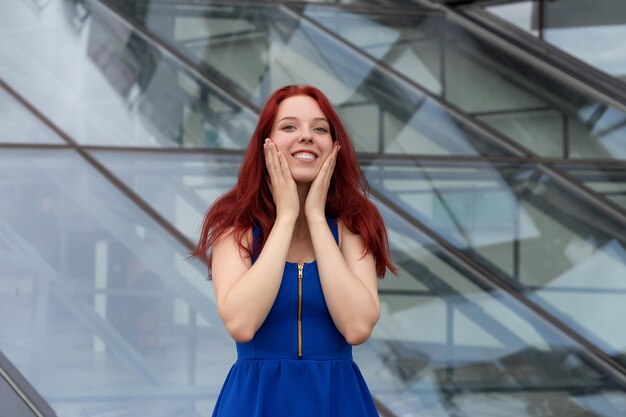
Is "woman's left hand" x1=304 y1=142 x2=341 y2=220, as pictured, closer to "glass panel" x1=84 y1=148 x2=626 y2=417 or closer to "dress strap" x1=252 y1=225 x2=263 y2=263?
"dress strap" x1=252 y1=225 x2=263 y2=263

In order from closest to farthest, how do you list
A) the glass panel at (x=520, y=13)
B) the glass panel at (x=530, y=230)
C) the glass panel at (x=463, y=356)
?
the glass panel at (x=463, y=356), the glass panel at (x=530, y=230), the glass panel at (x=520, y=13)

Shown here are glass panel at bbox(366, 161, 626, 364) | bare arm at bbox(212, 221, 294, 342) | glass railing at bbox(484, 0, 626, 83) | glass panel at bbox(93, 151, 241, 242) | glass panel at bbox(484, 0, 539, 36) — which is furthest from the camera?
glass panel at bbox(484, 0, 539, 36)

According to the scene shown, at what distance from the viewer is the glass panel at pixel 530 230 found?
5.55 metres

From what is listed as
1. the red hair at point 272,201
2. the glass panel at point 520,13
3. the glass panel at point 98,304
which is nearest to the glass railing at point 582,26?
the glass panel at point 520,13

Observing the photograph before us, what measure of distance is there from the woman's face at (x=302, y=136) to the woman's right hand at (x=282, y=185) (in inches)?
1.2

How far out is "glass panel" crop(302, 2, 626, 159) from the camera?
710 cm

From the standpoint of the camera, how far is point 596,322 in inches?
212

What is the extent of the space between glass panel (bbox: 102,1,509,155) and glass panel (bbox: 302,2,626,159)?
0.11m

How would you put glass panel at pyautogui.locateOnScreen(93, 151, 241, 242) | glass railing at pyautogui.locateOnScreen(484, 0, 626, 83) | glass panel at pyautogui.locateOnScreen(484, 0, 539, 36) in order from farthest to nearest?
glass panel at pyautogui.locateOnScreen(484, 0, 539, 36) < glass railing at pyautogui.locateOnScreen(484, 0, 626, 83) < glass panel at pyautogui.locateOnScreen(93, 151, 241, 242)

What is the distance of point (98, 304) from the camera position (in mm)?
5074

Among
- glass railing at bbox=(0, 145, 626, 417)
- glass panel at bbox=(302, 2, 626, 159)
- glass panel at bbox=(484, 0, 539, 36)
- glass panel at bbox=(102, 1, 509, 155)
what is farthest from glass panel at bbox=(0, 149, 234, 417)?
glass panel at bbox=(484, 0, 539, 36)

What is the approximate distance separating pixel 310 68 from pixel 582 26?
2337 millimetres

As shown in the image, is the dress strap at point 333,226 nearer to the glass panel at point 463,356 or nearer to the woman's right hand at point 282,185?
the woman's right hand at point 282,185

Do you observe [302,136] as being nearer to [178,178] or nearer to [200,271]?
[200,271]
